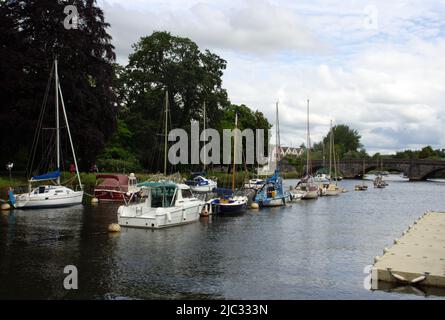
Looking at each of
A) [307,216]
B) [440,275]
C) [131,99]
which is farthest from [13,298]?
[131,99]

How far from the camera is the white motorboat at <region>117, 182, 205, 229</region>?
34.0 metres

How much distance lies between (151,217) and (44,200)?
15.0 m

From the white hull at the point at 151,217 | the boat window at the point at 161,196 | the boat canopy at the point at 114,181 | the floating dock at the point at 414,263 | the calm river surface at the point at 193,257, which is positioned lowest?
the calm river surface at the point at 193,257

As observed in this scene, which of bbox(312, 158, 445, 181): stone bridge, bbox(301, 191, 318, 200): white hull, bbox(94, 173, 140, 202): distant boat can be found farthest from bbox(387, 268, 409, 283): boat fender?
bbox(312, 158, 445, 181): stone bridge

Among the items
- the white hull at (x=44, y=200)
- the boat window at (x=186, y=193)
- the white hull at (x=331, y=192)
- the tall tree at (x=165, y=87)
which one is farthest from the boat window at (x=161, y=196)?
the white hull at (x=331, y=192)

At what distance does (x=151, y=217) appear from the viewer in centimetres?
3394

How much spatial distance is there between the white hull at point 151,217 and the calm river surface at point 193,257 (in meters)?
0.77

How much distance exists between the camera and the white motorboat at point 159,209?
112 ft

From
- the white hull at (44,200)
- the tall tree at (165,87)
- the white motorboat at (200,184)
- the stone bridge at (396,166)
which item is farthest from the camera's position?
the stone bridge at (396,166)

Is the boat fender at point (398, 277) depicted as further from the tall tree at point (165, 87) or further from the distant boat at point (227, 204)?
A: the tall tree at point (165, 87)

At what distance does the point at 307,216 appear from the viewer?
47.3 m

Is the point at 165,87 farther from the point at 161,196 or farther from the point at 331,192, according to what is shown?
the point at 161,196

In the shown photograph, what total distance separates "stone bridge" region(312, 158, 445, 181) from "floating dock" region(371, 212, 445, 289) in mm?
115865

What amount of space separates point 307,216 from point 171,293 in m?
30.4
